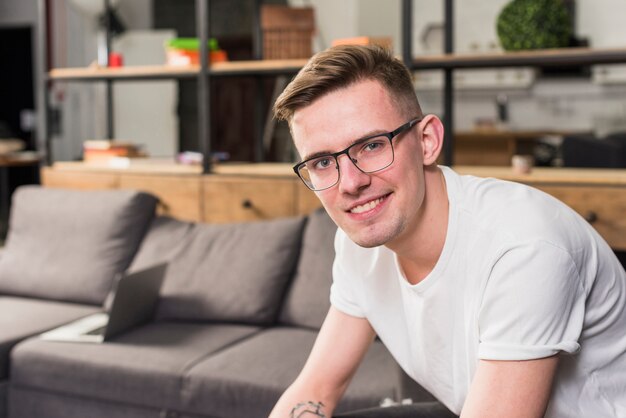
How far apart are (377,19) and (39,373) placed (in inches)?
222

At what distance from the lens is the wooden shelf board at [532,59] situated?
105 inches

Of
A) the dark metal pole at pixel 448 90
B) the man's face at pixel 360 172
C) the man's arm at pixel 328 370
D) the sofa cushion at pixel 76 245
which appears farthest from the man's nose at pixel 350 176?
the sofa cushion at pixel 76 245

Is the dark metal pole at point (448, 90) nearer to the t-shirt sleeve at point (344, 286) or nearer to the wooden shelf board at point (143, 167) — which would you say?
the wooden shelf board at point (143, 167)

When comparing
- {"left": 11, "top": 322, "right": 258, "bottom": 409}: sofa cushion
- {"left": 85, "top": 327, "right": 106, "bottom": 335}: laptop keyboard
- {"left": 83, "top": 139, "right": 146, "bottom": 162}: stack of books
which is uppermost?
{"left": 83, "top": 139, "right": 146, "bottom": 162}: stack of books

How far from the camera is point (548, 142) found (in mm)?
6715

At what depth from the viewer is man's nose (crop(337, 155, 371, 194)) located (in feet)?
4.22

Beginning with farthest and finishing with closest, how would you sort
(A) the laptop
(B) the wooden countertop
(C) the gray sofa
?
(B) the wooden countertop, (A) the laptop, (C) the gray sofa

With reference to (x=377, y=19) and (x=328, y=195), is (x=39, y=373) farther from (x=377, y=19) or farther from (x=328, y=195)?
(x=377, y=19)

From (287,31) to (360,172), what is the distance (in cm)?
211

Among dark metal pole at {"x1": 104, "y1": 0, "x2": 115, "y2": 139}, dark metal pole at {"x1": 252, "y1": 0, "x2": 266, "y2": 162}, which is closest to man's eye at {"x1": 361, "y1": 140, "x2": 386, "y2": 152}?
dark metal pole at {"x1": 252, "y1": 0, "x2": 266, "y2": 162}

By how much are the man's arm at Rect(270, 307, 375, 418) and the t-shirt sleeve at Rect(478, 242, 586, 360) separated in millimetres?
437

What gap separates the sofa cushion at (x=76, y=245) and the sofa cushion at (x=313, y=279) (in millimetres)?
813

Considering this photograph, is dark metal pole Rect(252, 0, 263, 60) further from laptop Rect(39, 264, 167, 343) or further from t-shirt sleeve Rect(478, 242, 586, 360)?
t-shirt sleeve Rect(478, 242, 586, 360)

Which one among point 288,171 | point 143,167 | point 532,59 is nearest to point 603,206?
point 532,59
